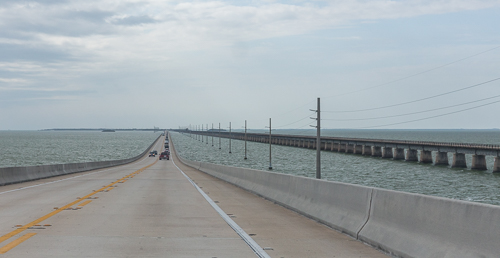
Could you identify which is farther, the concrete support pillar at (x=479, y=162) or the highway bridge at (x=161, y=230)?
the concrete support pillar at (x=479, y=162)

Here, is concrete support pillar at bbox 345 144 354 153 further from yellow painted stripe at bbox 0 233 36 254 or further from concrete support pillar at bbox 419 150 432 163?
yellow painted stripe at bbox 0 233 36 254

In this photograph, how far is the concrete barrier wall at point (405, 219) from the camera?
632 cm

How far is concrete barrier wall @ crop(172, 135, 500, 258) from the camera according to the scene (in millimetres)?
6324

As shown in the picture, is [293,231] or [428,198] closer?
[428,198]

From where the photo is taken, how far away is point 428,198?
7617 mm

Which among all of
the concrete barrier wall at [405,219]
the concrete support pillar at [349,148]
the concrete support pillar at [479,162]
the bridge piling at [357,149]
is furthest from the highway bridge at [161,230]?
the concrete support pillar at [349,148]

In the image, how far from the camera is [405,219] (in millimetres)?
8219

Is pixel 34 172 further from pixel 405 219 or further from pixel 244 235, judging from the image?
pixel 405 219

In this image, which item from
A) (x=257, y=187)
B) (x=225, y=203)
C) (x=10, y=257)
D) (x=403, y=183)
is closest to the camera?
(x=10, y=257)

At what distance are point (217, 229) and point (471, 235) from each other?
5.55 metres

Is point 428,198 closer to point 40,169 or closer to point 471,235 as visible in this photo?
point 471,235

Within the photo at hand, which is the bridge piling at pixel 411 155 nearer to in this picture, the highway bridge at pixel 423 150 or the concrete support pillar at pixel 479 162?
the highway bridge at pixel 423 150

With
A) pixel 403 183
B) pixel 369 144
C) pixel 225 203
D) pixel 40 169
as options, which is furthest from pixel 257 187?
pixel 369 144

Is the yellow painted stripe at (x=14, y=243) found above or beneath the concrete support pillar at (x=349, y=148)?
above
